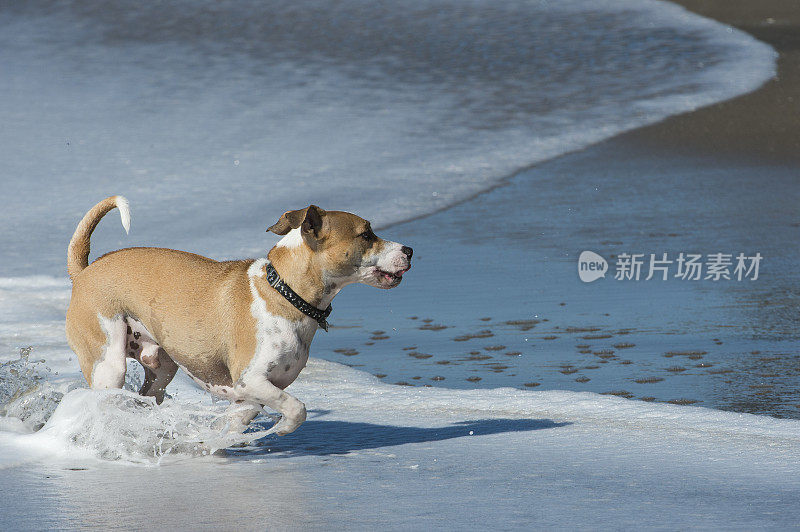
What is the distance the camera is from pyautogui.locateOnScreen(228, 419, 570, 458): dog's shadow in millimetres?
5016

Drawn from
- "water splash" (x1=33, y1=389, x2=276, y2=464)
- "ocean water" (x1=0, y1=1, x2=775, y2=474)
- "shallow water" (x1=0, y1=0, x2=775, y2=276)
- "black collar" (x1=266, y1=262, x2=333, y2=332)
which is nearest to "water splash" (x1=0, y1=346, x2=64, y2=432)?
"ocean water" (x1=0, y1=1, x2=775, y2=474)

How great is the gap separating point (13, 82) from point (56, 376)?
10.9 metres

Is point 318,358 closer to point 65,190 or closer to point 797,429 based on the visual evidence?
point 797,429

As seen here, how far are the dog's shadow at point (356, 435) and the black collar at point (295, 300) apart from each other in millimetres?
597

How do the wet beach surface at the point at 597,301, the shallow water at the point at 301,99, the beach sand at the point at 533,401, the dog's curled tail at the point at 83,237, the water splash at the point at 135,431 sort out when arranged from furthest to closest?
1. the shallow water at the point at 301,99
2. the wet beach surface at the point at 597,301
3. the dog's curled tail at the point at 83,237
4. the water splash at the point at 135,431
5. the beach sand at the point at 533,401

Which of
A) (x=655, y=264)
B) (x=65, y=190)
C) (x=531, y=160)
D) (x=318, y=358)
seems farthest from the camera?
(x=531, y=160)

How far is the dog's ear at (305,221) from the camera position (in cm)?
464

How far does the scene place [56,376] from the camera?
20.6 ft

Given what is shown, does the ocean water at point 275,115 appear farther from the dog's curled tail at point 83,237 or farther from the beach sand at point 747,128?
the dog's curled tail at point 83,237

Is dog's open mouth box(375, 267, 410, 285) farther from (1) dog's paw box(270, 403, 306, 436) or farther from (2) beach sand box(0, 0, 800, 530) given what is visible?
(2) beach sand box(0, 0, 800, 530)

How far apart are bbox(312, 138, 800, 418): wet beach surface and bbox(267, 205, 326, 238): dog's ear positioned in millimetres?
1593

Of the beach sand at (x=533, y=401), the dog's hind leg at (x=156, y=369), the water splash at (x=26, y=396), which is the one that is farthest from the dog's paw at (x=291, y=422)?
the water splash at (x=26, y=396)

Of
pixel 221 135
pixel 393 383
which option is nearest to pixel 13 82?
pixel 221 135

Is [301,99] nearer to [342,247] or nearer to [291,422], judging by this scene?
[342,247]
